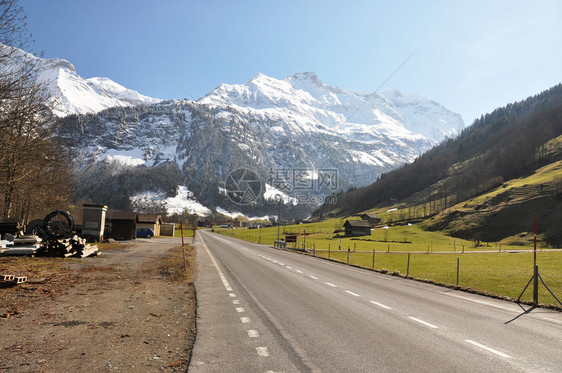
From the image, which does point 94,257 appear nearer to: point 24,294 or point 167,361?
point 24,294

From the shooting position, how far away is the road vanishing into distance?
586 cm

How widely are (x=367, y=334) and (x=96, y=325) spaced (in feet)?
21.1

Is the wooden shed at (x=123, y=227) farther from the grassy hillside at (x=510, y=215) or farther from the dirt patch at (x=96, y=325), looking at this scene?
the grassy hillside at (x=510, y=215)

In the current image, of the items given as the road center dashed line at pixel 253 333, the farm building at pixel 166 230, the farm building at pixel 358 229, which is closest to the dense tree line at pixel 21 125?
the road center dashed line at pixel 253 333

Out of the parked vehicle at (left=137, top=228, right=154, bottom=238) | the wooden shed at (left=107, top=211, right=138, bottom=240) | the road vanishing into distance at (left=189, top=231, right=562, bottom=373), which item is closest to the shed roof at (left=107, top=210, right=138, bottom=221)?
the wooden shed at (left=107, top=211, right=138, bottom=240)

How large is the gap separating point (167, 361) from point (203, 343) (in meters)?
1.04

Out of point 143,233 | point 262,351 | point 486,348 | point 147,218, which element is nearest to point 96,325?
point 262,351

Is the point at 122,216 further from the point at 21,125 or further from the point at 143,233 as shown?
the point at 21,125

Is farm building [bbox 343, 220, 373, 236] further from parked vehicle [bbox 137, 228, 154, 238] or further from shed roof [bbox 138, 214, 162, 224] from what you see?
parked vehicle [bbox 137, 228, 154, 238]

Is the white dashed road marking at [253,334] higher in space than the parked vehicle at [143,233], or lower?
higher

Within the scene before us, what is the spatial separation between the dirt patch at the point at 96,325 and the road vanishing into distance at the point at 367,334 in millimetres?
689

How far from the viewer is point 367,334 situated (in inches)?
302

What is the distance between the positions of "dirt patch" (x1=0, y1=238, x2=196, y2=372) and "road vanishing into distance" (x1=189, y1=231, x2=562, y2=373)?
2.26ft

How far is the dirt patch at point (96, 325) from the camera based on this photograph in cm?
588
